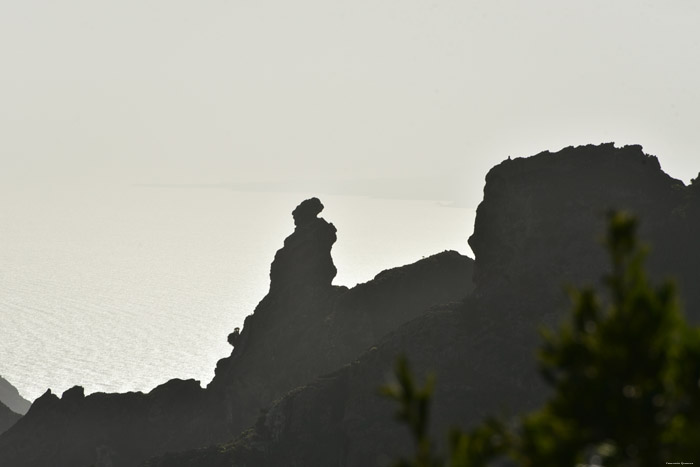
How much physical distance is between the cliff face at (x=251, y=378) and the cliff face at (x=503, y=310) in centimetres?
1386

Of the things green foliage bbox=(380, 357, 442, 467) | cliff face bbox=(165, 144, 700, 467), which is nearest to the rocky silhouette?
cliff face bbox=(165, 144, 700, 467)

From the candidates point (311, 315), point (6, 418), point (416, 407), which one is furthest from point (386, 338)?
point (416, 407)

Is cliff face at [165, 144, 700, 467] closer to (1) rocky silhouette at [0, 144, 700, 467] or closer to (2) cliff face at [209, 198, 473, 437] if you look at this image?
(1) rocky silhouette at [0, 144, 700, 467]

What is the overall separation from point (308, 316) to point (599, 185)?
40.1m

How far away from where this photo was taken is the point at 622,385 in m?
20.1

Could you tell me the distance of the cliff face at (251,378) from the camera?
384ft

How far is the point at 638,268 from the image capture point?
1964 cm

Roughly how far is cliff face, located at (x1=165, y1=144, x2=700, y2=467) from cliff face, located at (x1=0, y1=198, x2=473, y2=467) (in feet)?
45.5

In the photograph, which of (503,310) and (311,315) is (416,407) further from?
(311,315)

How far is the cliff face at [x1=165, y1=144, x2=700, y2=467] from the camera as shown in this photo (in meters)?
96.6

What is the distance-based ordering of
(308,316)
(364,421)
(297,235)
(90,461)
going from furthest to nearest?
(297,235) → (308,316) → (90,461) → (364,421)

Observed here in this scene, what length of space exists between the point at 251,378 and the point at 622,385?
10348 cm

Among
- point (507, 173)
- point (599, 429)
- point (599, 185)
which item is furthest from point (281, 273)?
point (599, 429)

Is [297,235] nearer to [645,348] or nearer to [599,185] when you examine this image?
[599,185]
